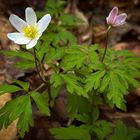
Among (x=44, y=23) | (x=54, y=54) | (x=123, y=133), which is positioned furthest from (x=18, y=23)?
(x=123, y=133)

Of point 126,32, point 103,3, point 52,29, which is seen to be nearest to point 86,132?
point 52,29

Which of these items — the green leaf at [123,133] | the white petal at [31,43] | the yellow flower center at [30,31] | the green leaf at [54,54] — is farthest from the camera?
the green leaf at [54,54]

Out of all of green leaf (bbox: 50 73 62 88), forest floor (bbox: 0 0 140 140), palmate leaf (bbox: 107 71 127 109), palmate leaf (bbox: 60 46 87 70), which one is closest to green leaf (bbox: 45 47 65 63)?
palmate leaf (bbox: 60 46 87 70)

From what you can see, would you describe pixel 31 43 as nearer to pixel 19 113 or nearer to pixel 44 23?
pixel 44 23

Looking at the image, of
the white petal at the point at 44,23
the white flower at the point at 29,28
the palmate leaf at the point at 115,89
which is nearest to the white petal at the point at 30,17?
the white flower at the point at 29,28

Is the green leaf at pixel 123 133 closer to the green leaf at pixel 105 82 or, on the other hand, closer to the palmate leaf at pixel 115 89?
the palmate leaf at pixel 115 89

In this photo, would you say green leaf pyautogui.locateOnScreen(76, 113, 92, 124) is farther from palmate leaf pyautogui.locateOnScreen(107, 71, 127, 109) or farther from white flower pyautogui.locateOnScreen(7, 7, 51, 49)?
white flower pyautogui.locateOnScreen(7, 7, 51, 49)
